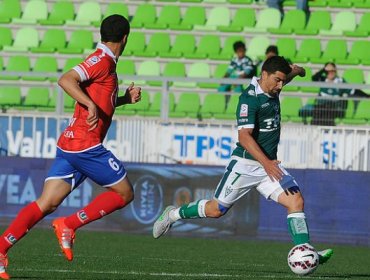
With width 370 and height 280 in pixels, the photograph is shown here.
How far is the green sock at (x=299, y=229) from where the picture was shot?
1098 cm

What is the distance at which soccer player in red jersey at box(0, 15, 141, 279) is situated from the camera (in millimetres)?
9914

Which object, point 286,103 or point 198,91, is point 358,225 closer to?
point 286,103

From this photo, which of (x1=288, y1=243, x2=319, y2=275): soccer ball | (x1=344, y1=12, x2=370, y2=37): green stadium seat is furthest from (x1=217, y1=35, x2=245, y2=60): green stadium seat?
(x1=288, y1=243, x2=319, y2=275): soccer ball

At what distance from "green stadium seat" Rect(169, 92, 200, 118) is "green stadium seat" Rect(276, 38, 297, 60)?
468 centimetres

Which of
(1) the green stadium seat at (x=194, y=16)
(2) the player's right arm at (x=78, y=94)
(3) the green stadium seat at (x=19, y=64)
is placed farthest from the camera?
(1) the green stadium seat at (x=194, y=16)

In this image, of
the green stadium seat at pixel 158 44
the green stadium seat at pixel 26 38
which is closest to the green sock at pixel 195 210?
the green stadium seat at pixel 158 44

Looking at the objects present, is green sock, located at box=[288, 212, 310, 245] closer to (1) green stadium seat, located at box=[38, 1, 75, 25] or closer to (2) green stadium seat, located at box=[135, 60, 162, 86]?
(2) green stadium seat, located at box=[135, 60, 162, 86]

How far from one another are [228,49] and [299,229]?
13.3m

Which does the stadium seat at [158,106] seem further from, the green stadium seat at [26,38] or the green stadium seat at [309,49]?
the green stadium seat at [26,38]

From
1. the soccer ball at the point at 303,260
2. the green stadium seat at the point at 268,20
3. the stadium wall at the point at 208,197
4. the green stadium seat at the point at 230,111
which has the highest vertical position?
the green stadium seat at the point at 268,20

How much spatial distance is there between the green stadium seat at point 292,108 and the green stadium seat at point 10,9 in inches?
387

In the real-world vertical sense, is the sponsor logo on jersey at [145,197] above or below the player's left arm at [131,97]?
below

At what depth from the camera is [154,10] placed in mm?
25359

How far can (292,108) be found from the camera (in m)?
18.2
